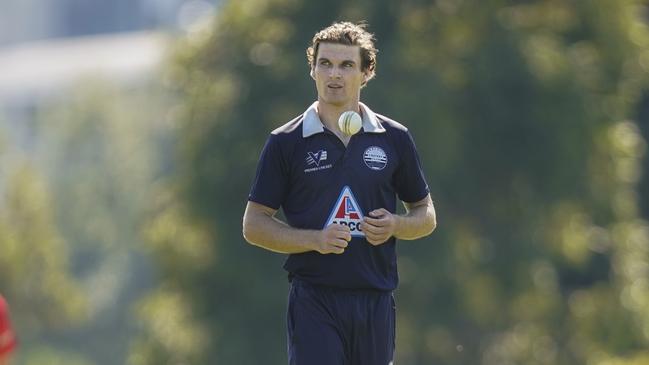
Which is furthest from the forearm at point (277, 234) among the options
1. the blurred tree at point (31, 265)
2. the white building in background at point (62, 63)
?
the white building in background at point (62, 63)

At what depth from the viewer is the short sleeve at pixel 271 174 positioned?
8820 millimetres

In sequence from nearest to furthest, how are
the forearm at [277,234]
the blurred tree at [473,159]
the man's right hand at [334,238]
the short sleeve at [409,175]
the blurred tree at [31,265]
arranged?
the man's right hand at [334,238], the forearm at [277,234], the short sleeve at [409,175], the blurred tree at [473,159], the blurred tree at [31,265]

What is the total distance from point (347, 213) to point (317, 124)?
1.67 feet

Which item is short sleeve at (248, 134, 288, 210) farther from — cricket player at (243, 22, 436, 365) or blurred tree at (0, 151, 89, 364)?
blurred tree at (0, 151, 89, 364)

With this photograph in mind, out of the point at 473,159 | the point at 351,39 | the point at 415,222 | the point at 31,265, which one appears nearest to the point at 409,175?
the point at 415,222

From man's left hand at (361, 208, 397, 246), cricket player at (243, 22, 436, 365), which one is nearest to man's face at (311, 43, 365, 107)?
cricket player at (243, 22, 436, 365)

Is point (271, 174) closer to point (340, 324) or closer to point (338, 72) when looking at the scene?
point (338, 72)

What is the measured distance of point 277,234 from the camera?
8758 millimetres

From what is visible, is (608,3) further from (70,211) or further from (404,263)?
(70,211)

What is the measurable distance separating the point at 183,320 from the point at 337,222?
21.6m

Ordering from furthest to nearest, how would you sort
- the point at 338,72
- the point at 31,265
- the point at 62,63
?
the point at 62,63
the point at 31,265
the point at 338,72

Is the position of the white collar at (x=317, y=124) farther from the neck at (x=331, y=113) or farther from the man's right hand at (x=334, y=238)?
the man's right hand at (x=334, y=238)

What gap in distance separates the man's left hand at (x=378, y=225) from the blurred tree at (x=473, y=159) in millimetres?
19216

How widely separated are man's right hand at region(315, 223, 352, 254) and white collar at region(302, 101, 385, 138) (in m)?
0.57
